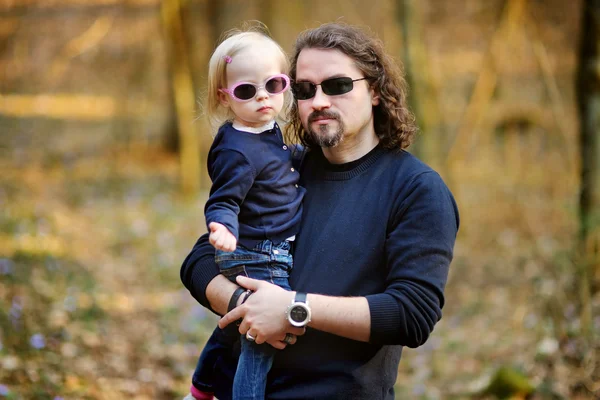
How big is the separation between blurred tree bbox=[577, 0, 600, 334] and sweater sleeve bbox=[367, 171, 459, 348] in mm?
3453

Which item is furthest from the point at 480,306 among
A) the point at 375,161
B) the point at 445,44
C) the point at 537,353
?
the point at 445,44

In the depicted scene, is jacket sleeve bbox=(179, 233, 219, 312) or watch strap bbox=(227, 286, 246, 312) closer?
watch strap bbox=(227, 286, 246, 312)

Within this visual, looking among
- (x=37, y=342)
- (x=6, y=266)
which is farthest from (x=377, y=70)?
(x=6, y=266)

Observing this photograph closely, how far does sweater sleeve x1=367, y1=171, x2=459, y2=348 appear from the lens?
1955 mm

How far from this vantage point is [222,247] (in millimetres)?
1965

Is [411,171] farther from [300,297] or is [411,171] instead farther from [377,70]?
[300,297]

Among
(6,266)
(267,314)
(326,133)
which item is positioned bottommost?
(6,266)

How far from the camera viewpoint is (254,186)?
7.21ft

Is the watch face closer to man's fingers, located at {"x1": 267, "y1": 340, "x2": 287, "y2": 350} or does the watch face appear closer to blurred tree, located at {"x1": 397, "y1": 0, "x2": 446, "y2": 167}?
man's fingers, located at {"x1": 267, "y1": 340, "x2": 287, "y2": 350}

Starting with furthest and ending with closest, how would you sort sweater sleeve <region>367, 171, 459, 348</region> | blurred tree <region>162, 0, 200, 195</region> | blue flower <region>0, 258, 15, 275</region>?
blurred tree <region>162, 0, 200, 195</region>, blue flower <region>0, 258, 15, 275</region>, sweater sleeve <region>367, 171, 459, 348</region>

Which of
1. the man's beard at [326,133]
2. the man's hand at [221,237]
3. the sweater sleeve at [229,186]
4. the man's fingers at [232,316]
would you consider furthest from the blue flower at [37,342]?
the man's beard at [326,133]

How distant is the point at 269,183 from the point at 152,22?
594 inches

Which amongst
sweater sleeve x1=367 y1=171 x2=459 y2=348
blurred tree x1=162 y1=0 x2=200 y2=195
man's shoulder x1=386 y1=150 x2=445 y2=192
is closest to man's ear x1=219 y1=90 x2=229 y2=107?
man's shoulder x1=386 y1=150 x2=445 y2=192

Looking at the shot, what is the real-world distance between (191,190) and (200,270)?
8853mm
